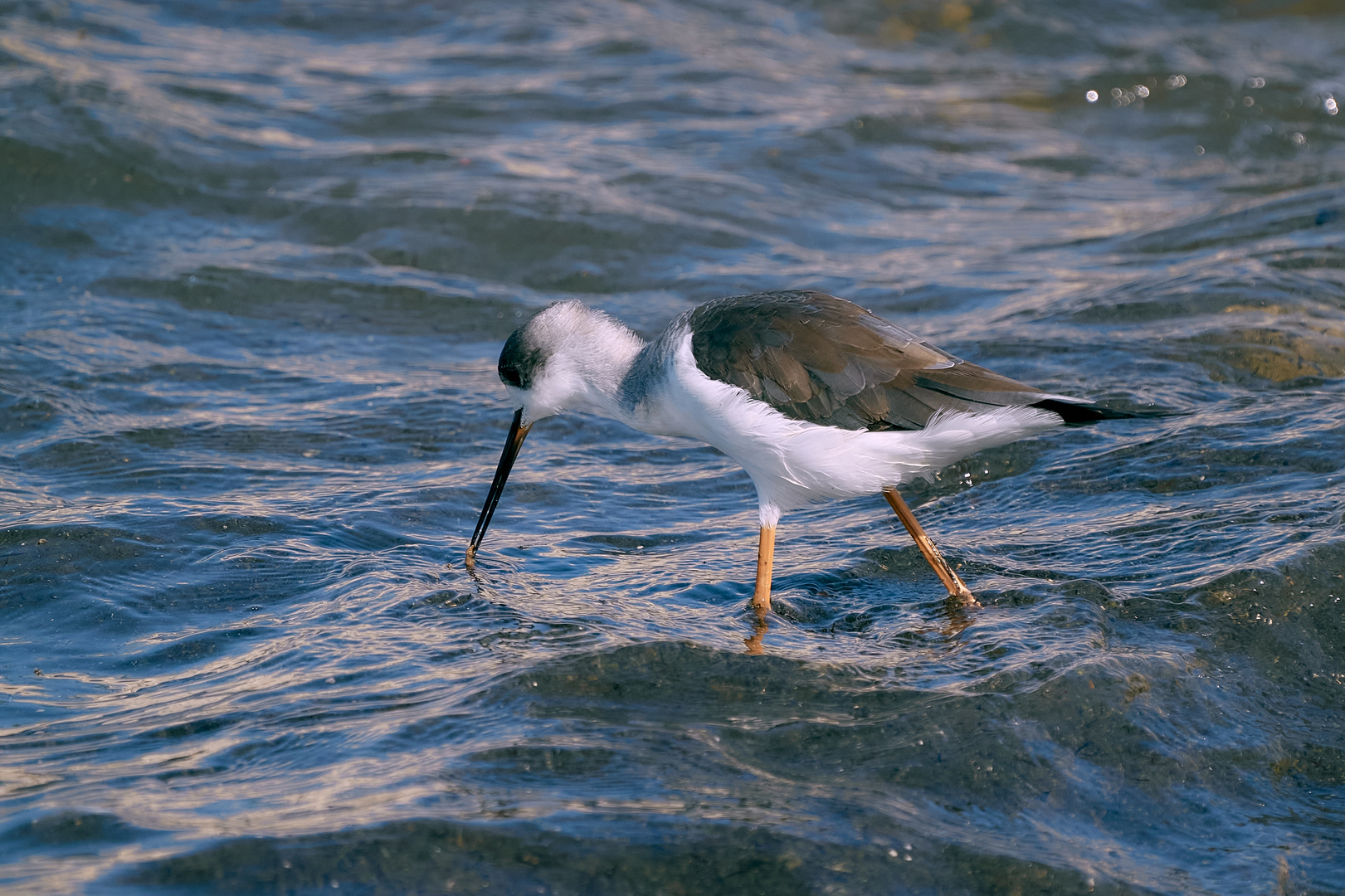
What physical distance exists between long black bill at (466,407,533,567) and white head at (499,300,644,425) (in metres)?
0.20

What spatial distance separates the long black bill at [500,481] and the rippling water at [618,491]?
0.37 ft

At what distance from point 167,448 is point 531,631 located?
3.02 meters

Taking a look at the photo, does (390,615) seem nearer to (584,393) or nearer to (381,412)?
(584,393)

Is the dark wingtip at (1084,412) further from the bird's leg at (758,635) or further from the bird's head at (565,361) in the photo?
the bird's head at (565,361)

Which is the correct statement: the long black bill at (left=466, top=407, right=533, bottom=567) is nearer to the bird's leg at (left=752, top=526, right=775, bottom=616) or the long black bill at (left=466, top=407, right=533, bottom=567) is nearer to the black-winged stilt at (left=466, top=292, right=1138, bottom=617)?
the black-winged stilt at (left=466, top=292, right=1138, bottom=617)

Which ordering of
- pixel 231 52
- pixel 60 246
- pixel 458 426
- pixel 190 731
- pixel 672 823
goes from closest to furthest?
pixel 672 823
pixel 190 731
pixel 458 426
pixel 60 246
pixel 231 52

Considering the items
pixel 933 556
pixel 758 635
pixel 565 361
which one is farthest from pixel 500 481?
pixel 933 556

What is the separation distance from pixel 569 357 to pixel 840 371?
4.40 ft

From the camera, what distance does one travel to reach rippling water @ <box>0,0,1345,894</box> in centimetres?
379

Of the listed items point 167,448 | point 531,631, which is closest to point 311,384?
point 167,448

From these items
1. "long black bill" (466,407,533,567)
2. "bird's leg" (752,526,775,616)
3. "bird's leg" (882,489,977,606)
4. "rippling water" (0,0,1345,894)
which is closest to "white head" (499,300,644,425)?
"long black bill" (466,407,533,567)

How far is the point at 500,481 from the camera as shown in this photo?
594 cm

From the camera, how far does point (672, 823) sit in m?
3.70

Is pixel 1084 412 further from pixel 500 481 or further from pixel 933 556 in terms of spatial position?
pixel 500 481
